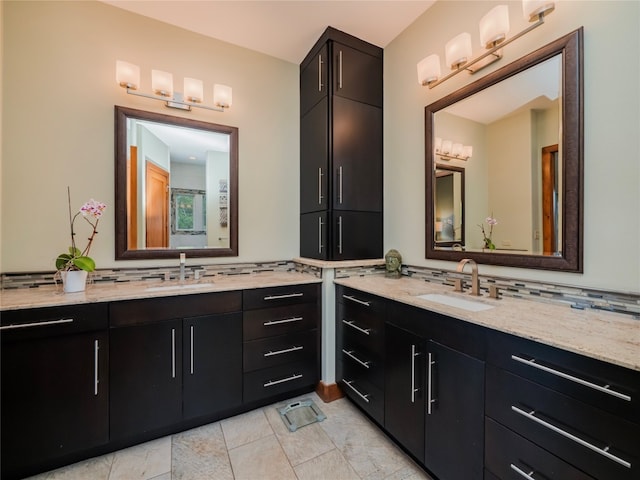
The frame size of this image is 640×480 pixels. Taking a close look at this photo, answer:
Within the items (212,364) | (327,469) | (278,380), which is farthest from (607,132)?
(212,364)

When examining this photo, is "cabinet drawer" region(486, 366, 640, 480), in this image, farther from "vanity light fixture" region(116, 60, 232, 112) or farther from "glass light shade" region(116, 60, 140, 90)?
"glass light shade" region(116, 60, 140, 90)

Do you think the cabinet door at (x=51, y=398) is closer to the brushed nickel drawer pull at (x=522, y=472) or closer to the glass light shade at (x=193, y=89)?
the glass light shade at (x=193, y=89)

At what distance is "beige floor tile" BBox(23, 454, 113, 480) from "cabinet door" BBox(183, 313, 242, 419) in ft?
1.39

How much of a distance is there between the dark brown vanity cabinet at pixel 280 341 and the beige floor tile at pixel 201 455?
29 cm

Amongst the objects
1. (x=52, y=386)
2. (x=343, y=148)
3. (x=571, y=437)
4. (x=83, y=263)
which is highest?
(x=343, y=148)

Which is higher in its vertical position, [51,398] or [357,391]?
[51,398]

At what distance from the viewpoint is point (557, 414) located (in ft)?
2.96

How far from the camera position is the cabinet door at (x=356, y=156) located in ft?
7.28

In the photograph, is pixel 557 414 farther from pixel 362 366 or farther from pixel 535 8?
pixel 535 8

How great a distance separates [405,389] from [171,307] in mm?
1461

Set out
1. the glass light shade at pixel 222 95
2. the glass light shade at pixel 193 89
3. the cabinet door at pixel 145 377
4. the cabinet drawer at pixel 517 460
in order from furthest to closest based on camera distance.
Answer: the glass light shade at pixel 222 95 → the glass light shade at pixel 193 89 → the cabinet door at pixel 145 377 → the cabinet drawer at pixel 517 460

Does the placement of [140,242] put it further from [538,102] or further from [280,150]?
[538,102]

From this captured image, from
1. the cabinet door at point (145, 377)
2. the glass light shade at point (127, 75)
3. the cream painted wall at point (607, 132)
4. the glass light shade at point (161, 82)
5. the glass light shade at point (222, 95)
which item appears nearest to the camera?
the cream painted wall at point (607, 132)

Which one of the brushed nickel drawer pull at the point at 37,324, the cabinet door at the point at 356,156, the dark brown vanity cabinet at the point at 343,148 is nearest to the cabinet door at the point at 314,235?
the dark brown vanity cabinet at the point at 343,148
